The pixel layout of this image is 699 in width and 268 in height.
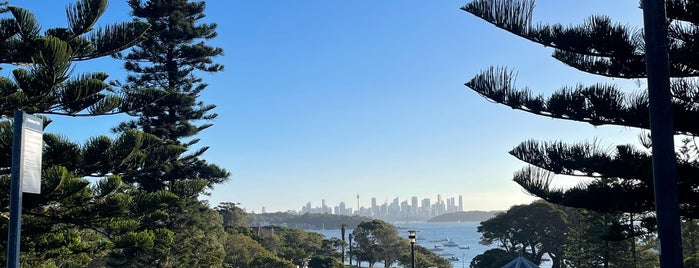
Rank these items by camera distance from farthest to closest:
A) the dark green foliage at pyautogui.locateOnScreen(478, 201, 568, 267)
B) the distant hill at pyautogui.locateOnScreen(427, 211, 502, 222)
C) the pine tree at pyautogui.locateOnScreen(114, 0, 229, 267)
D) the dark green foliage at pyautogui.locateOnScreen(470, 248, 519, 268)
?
the distant hill at pyautogui.locateOnScreen(427, 211, 502, 222)
the dark green foliage at pyautogui.locateOnScreen(478, 201, 568, 267)
the dark green foliage at pyautogui.locateOnScreen(470, 248, 519, 268)
the pine tree at pyautogui.locateOnScreen(114, 0, 229, 267)

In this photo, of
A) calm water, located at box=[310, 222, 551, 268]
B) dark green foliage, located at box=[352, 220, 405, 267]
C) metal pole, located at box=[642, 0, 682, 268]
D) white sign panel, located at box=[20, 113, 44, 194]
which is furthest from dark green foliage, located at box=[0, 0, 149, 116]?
calm water, located at box=[310, 222, 551, 268]

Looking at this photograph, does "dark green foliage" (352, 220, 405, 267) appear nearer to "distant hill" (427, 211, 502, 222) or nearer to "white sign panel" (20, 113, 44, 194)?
"white sign panel" (20, 113, 44, 194)

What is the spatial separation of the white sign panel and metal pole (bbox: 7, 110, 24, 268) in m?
0.02

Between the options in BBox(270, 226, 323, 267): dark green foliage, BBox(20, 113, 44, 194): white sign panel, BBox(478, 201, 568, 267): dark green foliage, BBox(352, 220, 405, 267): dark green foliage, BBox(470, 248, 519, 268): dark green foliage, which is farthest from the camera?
BBox(352, 220, 405, 267): dark green foliage

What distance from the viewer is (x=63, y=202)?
7578 mm

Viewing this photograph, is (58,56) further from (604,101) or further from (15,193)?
(604,101)

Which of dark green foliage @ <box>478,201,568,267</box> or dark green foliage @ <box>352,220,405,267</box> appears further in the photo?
dark green foliage @ <box>352,220,405,267</box>

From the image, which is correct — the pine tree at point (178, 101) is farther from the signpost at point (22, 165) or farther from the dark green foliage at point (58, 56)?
the signpost at point (22, 165)

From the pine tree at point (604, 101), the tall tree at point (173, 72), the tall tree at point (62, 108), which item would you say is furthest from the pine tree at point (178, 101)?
the pine tree at point (604, 101)

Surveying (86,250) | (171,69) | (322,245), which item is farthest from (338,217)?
(86,250)

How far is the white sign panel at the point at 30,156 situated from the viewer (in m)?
2.57

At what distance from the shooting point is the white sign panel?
257 cm

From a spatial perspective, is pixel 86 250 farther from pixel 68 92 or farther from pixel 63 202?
pixel 68 92

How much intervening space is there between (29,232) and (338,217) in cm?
11723
